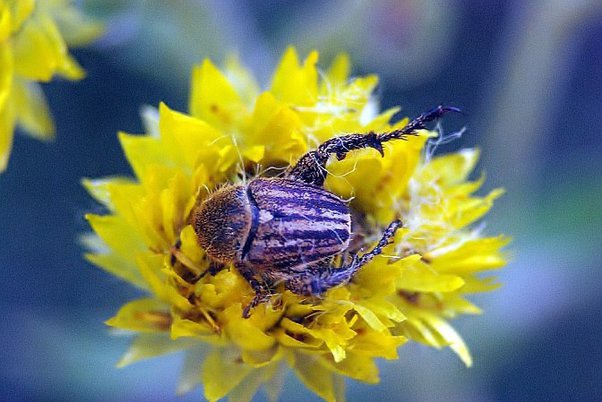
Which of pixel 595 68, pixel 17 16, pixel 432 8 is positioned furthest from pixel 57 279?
pixel 595 68

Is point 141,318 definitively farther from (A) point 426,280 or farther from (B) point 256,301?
(A) point 426,280

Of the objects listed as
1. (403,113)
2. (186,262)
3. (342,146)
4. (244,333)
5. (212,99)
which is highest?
(403,113)

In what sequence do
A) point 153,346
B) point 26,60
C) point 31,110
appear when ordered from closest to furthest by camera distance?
point 153,346
point 26,60
point 31,110

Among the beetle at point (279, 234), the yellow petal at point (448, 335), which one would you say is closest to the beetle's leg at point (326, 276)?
the beetle at point (279, 234)

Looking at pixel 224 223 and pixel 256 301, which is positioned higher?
pixel 224 223

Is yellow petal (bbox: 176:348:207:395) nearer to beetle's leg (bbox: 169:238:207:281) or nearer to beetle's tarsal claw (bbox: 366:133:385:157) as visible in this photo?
beetle's leg (bbox: 169:238:207:281)

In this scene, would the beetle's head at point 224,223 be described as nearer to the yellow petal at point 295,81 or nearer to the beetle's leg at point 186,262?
the beetle's leg at point 186,262

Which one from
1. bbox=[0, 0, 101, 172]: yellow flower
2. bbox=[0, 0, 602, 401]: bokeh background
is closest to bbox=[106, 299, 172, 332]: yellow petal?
bbox=[0, 0, 101, 172]: yellow flower

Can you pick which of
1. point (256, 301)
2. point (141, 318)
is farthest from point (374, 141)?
point (141, 318)
